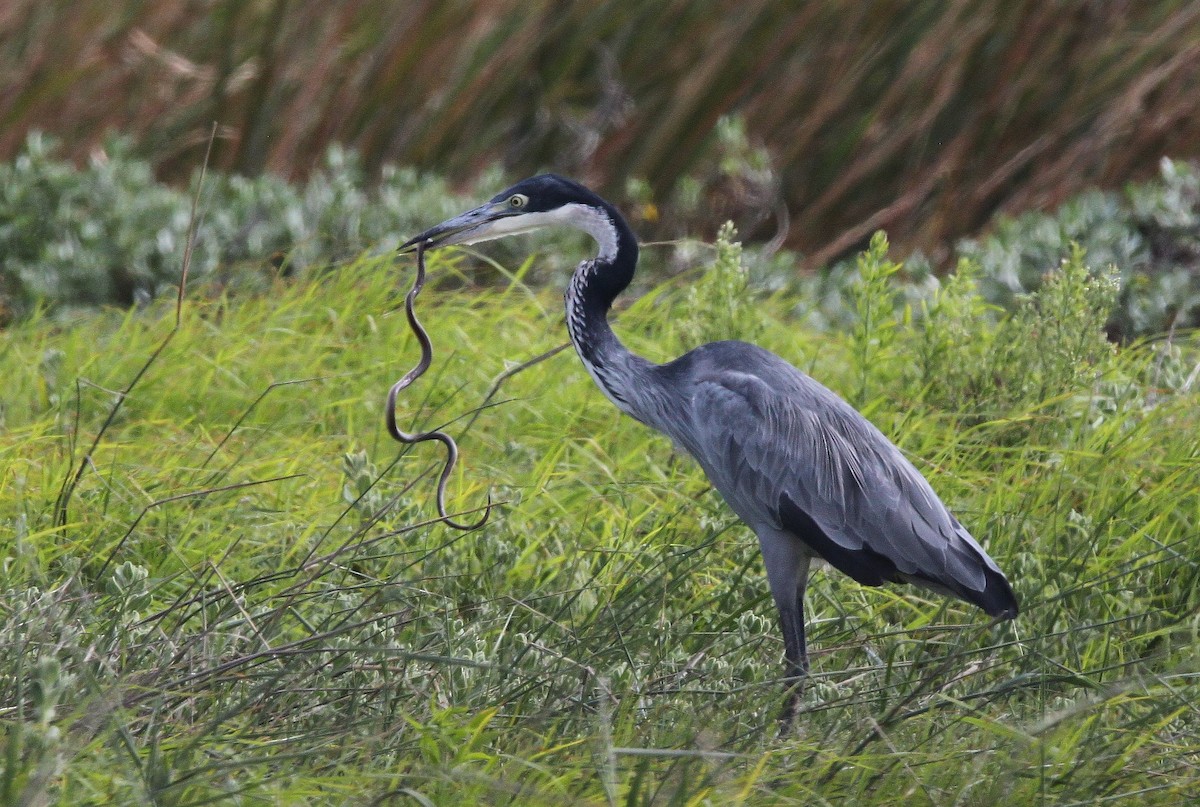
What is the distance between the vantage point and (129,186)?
596 cm

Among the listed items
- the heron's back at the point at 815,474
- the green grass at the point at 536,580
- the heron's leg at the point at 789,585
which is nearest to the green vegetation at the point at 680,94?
the green grass at the point at 536,580

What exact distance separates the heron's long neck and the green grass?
329mm

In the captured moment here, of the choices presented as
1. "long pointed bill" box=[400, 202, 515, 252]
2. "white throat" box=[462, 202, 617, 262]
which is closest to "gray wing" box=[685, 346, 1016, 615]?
"white throat" box=[462, 202, 617, 262]

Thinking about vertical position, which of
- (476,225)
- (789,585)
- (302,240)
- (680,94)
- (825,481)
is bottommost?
(302,240)

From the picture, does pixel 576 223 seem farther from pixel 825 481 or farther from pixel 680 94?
pixel 680 94

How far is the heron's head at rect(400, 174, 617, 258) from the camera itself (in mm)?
3900

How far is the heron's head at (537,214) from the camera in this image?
3.90 meters

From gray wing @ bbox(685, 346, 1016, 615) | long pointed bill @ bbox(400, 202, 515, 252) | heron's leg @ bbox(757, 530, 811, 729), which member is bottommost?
heron's leg @ bbox(757, 530, 811, 729)

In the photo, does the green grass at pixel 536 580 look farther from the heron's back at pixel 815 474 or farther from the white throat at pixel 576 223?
the white throat at pixel 576 223

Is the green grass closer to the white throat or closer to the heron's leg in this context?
the heron's leg

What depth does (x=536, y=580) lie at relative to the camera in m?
3.77

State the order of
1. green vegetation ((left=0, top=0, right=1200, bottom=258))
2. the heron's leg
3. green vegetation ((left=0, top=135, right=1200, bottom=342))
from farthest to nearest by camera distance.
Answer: green vegetation ((left=0, top=0, right=1200, bottom=258))
green vegetation ((left=0, top=135, right=1200, bottom=342))
the heron's leg

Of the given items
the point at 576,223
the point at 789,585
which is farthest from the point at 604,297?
the point at 789,585

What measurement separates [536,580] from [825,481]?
706mm
